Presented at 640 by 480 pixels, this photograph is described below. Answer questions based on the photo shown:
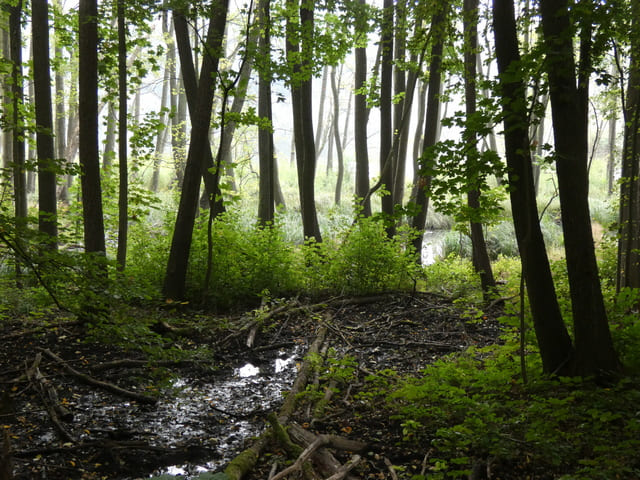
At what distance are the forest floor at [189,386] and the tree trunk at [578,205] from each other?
1.54 meters

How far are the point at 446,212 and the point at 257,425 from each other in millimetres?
2403

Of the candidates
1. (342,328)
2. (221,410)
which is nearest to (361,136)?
(342,328)

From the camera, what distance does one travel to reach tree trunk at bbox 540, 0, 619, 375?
10.6 ft

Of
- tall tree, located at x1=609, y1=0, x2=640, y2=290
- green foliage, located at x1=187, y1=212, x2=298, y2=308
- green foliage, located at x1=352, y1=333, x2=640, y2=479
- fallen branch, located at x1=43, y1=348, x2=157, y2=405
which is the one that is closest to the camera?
green foliage, located at x1=352, y1=333, x2=640, y2=479

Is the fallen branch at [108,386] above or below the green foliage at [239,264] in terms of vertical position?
below

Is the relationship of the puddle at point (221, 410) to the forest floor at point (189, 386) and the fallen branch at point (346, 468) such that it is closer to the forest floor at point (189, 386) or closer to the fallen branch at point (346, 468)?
the forest floor at point (189, 386)

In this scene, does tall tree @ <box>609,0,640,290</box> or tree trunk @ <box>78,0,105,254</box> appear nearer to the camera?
tall tree @ <box>609,0,640,290</box>

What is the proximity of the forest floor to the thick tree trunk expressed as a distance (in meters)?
1.37

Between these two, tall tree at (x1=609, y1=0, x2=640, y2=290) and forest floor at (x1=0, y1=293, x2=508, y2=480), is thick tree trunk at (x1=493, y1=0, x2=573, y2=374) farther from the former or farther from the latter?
tall tree at (x1=609, y1=0, x2=640, y2=290)

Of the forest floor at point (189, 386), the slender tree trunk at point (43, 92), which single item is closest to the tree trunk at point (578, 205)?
the forest floor at point (189, 386)

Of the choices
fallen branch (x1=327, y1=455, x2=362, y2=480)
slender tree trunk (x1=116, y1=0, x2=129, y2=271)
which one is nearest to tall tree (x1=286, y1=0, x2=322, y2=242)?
slender tree trunk (x1=116, y1=0, x2=129, y2=271)

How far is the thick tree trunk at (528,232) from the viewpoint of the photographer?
340 centimetres

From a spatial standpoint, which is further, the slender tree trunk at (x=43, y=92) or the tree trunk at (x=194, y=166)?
the slender tree trunk at (x=43, y=92)

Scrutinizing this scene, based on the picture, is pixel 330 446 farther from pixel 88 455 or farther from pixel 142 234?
pixel 142 234
